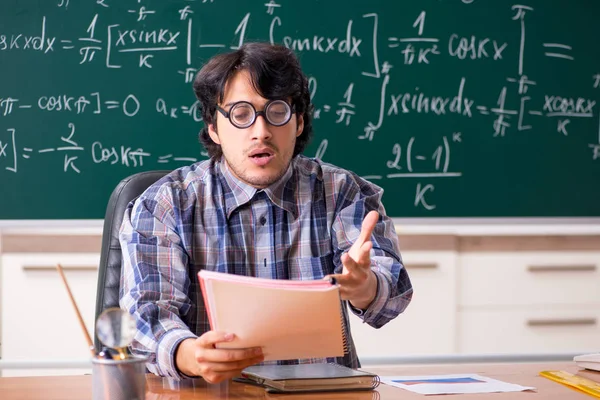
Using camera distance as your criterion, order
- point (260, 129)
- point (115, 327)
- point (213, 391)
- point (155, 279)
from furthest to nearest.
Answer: point (260, 129) < point (155, 279) < point (213, 391) < point (115, 327)

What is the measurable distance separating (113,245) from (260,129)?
0.40 metres

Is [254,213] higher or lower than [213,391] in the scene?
higher

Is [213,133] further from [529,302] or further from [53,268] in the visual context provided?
[529,302]

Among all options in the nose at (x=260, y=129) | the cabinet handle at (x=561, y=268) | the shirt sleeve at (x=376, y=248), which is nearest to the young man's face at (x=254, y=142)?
the nose at (x=260, y=129)

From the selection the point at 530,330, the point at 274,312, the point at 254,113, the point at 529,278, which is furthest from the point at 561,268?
the point at 274,312

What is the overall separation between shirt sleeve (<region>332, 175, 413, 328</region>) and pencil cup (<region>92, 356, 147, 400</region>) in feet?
2.08

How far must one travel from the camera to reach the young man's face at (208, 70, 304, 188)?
5.72 ft

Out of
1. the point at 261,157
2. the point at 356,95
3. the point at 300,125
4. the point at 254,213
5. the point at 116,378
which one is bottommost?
the point at 116,378

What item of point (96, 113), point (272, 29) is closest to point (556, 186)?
point (272, 29)

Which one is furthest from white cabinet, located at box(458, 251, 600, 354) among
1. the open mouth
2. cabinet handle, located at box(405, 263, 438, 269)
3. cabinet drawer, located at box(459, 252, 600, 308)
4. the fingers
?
the fingers

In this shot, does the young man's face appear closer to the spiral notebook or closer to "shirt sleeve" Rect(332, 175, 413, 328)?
"shirt sleeve" Rect(332, 175, 413, 328)

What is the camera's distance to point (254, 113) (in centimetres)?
174

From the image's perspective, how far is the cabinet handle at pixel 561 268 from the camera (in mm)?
3156

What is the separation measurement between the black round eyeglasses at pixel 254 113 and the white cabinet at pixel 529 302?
1.55m
